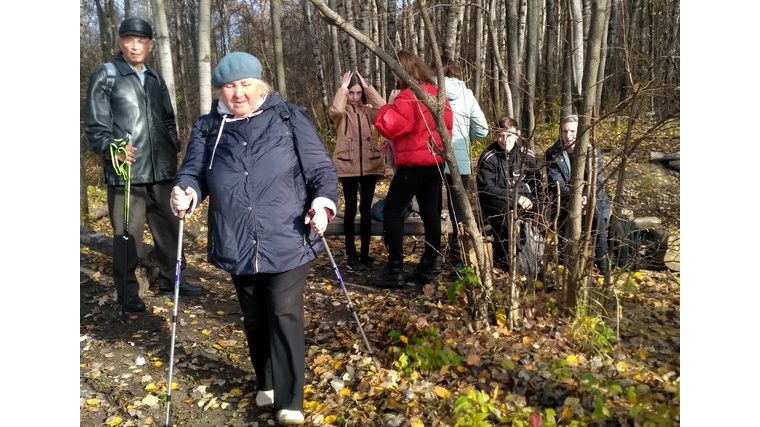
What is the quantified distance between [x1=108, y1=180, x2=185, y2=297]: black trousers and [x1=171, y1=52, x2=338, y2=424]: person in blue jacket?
1.90 metres

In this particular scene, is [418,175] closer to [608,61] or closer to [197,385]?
[197,385]

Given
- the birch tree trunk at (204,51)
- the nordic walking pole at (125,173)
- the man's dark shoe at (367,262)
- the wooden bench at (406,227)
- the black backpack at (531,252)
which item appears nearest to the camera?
the black backpack at (531,252)

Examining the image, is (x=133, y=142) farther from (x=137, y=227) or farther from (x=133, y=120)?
(x=137, y=227)

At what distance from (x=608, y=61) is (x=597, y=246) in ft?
38.7

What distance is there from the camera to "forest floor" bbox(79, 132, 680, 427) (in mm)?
3066

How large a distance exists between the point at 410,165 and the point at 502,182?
2.75 feet

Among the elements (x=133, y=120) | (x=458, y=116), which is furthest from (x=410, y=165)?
(x=133, y=120)

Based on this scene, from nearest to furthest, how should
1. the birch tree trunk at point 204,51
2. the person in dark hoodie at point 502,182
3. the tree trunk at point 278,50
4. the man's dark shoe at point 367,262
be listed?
the person in dark hoodie at point 502,182
the man's dark shoe at point 367,262
the birch tree trunk at point 204,51
the tree trunk at point 278,50

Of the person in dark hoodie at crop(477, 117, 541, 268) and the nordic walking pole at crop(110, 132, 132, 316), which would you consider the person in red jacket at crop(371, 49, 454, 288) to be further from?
the nordic walking pole at crop(110, 132, 132, 316)

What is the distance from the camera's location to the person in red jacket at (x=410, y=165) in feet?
15.9

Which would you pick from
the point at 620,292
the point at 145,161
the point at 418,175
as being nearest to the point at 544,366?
the point at 620,292

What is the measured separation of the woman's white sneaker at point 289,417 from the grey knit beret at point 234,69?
185 centimetres

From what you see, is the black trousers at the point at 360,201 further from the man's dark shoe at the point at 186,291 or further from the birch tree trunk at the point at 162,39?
the birch tree trunk at the point at 162,39

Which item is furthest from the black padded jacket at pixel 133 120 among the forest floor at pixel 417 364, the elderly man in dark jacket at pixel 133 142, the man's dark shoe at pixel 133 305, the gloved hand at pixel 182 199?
the gloved hand at pixel 182 199
